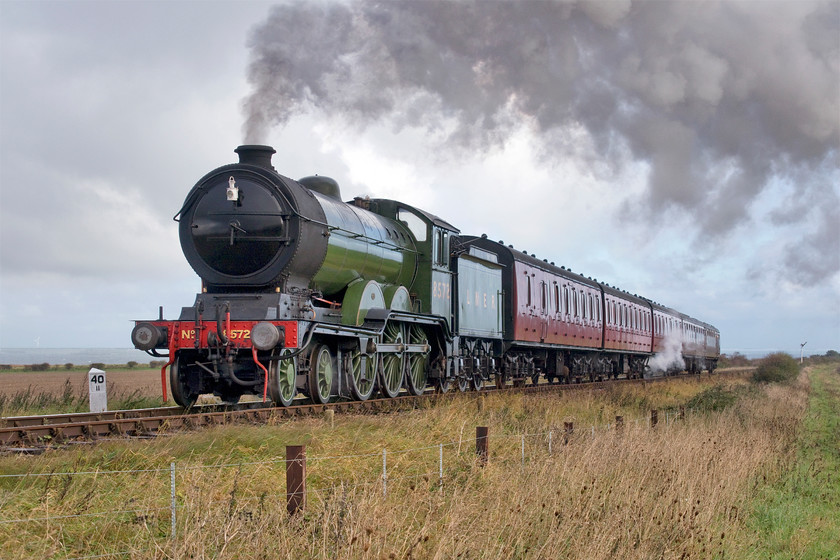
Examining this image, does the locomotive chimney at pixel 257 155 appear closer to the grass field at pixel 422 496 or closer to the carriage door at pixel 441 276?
the grass field at pixel 422 496

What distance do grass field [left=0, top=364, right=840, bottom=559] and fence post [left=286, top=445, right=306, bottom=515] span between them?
0.16m

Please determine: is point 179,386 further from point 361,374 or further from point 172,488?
point 172,488

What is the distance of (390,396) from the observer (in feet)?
50.7

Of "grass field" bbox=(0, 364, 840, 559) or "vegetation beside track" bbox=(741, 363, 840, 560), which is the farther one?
"vegetation beside track" bbox=(741, 363, 840, 560)

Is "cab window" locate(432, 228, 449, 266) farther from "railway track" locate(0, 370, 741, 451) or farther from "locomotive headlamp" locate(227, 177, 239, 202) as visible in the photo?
"locomotive headlamp" locate(227, 177, 239, 202)

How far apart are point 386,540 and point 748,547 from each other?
433 centimetres

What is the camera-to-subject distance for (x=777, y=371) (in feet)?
135

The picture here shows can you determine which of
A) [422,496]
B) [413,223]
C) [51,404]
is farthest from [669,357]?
[422,496]

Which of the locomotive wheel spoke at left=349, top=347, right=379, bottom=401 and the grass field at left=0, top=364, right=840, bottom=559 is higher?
the locomotive wheel spoke at left=349, top=347, right=379, bottom=401

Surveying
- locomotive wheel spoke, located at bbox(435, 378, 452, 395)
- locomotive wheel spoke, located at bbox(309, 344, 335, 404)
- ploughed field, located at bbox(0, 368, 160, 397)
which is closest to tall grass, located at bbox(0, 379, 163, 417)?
ploughed field, located at bbox(0, 368, 160, 397)

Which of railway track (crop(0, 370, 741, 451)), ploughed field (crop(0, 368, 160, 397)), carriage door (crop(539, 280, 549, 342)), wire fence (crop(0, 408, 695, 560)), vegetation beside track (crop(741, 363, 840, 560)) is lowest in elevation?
vegetation beside track (crop(741, 363, 840, 560))

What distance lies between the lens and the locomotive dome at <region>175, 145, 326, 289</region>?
40.9ft

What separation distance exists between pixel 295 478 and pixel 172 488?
91cm

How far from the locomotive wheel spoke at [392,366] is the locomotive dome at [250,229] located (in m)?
2.54
